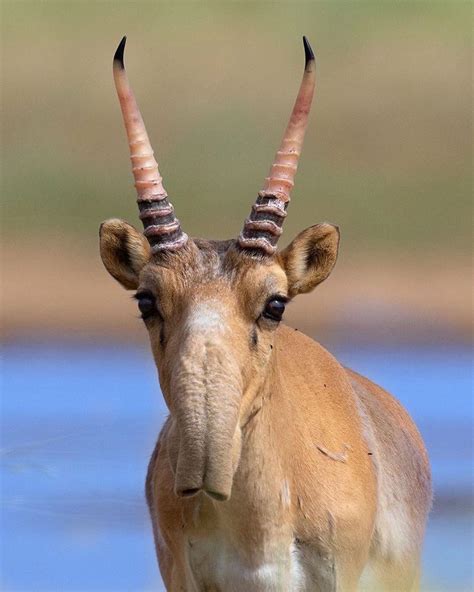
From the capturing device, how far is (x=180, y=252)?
1398cm

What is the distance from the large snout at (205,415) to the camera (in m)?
12.8

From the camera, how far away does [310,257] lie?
14523mm

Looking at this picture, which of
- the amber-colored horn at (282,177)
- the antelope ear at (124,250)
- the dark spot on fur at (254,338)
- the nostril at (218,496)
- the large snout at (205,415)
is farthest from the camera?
the antelope ear at (124,250)

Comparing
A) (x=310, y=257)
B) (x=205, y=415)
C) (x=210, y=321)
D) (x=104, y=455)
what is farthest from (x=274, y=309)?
(x=104, y=455)

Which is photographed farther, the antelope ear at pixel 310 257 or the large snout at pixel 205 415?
the antelope ear at pixel 310 257

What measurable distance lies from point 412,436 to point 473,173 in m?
35.5

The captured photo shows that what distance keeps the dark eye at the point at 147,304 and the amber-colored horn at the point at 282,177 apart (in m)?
0.86

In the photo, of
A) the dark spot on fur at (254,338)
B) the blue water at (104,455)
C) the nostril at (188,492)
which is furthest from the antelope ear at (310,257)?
the blue water at (104,455)

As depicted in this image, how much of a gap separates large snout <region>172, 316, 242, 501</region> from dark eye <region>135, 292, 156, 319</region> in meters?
0.77

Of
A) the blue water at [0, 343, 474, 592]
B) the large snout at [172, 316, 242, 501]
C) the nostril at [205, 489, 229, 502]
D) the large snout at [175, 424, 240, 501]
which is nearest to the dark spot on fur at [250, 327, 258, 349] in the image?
the large snout at [172, 316, 242, 501]

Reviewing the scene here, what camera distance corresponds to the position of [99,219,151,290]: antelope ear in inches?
569

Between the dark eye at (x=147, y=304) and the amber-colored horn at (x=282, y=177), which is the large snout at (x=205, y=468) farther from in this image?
the amber-colored horn at (x=282, y=177)

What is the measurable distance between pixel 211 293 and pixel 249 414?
949 millimetres

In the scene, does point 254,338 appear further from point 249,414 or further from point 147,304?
point 147,304
